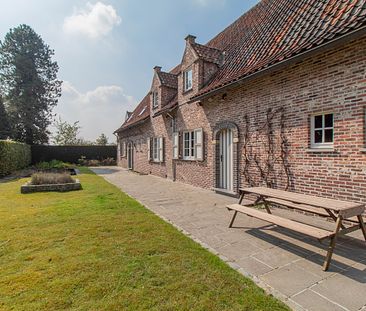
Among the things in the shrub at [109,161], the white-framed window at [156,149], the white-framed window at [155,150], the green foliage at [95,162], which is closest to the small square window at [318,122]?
the white-framed window at [156,149]

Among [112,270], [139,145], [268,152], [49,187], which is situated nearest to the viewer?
[112,270]

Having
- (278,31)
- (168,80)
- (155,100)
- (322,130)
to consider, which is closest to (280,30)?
(278,31)

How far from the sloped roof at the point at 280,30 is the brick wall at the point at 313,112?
17.6 inches

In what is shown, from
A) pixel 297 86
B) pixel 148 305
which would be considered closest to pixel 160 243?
pixel 148 305

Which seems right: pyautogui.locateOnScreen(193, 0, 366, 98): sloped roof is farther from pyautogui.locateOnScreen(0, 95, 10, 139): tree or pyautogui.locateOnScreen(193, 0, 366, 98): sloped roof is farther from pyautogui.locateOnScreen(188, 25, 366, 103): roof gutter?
pyautogui.locateOnScreen(0, 95, 10, 139): tree

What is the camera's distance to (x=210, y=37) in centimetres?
1479

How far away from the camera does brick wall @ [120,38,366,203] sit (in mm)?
4578

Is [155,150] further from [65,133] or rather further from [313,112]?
[65,133]

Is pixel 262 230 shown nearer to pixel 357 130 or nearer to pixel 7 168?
pixel 357 130

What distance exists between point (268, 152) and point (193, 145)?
4584 mm

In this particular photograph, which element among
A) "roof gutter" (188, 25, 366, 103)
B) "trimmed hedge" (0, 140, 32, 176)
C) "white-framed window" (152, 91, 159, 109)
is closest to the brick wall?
"roof gutter" (188, 25, 366, 103)

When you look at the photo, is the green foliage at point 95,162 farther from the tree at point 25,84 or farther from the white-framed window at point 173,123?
the white-framed window at point 173,123

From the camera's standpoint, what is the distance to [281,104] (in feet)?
20.1

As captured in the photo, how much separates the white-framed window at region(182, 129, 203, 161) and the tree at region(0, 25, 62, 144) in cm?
2274
